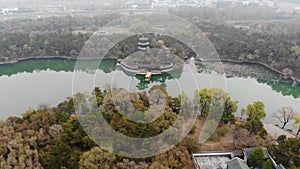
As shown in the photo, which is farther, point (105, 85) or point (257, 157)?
point (105, 85)

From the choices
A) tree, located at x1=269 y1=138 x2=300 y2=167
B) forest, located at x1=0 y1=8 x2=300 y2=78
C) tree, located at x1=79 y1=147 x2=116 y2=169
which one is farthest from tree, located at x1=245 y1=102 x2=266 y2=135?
forest, located at x1=0 y1=8 x2=300 y2=78

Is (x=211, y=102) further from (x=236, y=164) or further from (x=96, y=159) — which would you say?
(x=96, y=159)

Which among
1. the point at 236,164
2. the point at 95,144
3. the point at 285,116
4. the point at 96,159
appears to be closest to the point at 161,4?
the point at 285,116

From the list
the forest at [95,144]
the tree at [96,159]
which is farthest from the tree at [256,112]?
the tree at [96,159]

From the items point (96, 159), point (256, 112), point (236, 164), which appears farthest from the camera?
point (256, 112)

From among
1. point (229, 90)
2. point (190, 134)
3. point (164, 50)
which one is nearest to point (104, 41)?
point (164, 50)

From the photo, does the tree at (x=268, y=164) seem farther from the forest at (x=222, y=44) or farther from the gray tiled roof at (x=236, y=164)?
the forest at (x=222, y=44)

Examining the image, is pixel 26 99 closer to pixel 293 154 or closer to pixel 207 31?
pixel 293 154
